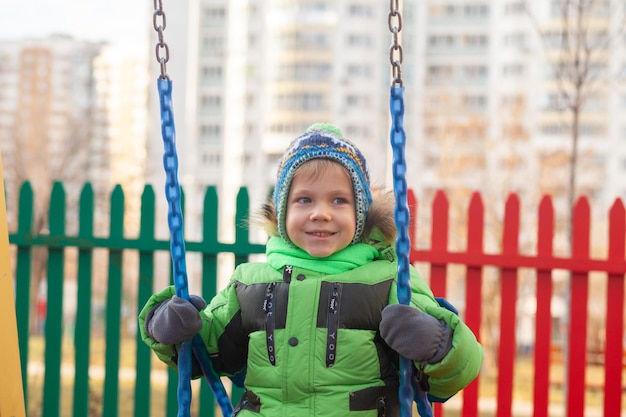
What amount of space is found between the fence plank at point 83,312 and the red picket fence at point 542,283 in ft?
5.78

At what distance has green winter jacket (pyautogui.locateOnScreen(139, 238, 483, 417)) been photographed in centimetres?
231

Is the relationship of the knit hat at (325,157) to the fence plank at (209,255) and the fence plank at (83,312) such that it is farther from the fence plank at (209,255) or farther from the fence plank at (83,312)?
the fence plank at (83,312)

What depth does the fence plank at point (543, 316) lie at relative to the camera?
418 centimetres

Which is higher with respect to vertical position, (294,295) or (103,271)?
(294,295)

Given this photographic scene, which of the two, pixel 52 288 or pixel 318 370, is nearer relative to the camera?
pixel 318 370

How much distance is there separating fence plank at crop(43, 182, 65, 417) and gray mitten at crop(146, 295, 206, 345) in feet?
7.11

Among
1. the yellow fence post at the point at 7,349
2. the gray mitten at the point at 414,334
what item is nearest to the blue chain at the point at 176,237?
the gray mitten at the point at 414,334

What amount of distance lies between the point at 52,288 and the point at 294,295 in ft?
8.24

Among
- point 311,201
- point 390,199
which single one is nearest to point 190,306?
point 311,201

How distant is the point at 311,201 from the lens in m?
2.53

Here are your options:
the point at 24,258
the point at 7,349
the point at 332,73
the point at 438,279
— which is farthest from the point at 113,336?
the point at 332,73

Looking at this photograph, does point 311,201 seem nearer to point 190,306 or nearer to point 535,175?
point 190,306

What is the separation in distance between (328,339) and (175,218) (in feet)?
2.05

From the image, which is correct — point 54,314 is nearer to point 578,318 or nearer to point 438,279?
point 438,279
